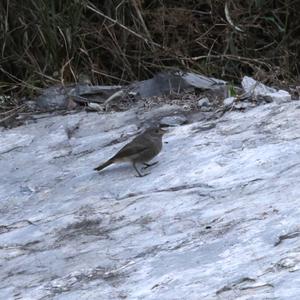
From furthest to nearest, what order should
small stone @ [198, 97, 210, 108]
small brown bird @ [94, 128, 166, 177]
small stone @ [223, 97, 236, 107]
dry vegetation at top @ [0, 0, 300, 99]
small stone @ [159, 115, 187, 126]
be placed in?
dry vegetation at top @ [0, 0, 300, 99] < small stone @ [198, 97, 210, 108] < small stone @ [223, 97, 236, 107] < small stone @ [159, 115, 187, 126] < small brown bird @ [94, 128, 166, 177]

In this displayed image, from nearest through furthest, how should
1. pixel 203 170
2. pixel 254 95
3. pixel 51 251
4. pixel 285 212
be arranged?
Answer: pixel 285 212 < pixel 51 251 < pixel 203 170 < pixel 254 95

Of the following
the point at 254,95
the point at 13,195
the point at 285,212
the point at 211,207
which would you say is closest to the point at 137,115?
the point at 254,95

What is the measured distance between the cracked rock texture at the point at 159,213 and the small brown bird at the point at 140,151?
8cm

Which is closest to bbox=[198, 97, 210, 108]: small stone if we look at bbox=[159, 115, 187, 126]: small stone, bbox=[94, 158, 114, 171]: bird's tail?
bbox=[159, 115, 187, 126]: small stone

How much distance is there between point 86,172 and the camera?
552 cm

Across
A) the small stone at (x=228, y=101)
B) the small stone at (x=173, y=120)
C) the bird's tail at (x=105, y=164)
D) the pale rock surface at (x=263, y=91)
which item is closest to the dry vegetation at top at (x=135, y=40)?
the pale rock surface at (x=263, y=91)

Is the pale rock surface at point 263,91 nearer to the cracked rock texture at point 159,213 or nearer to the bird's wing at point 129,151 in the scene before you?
the cracked rock texture at point 159,213

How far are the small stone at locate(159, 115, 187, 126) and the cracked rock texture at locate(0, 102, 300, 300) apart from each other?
189mm

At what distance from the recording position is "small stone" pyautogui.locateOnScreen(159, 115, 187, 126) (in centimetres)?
612

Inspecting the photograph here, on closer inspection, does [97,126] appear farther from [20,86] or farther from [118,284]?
A: [118,284]

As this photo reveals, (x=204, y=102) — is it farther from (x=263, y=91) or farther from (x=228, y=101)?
(x=263, y=91)

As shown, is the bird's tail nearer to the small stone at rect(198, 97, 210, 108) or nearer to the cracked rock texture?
the cracked rock texture

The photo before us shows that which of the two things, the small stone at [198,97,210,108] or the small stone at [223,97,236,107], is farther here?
the small stone at [198,97,210,108]

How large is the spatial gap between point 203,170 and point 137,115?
156 centimetres
